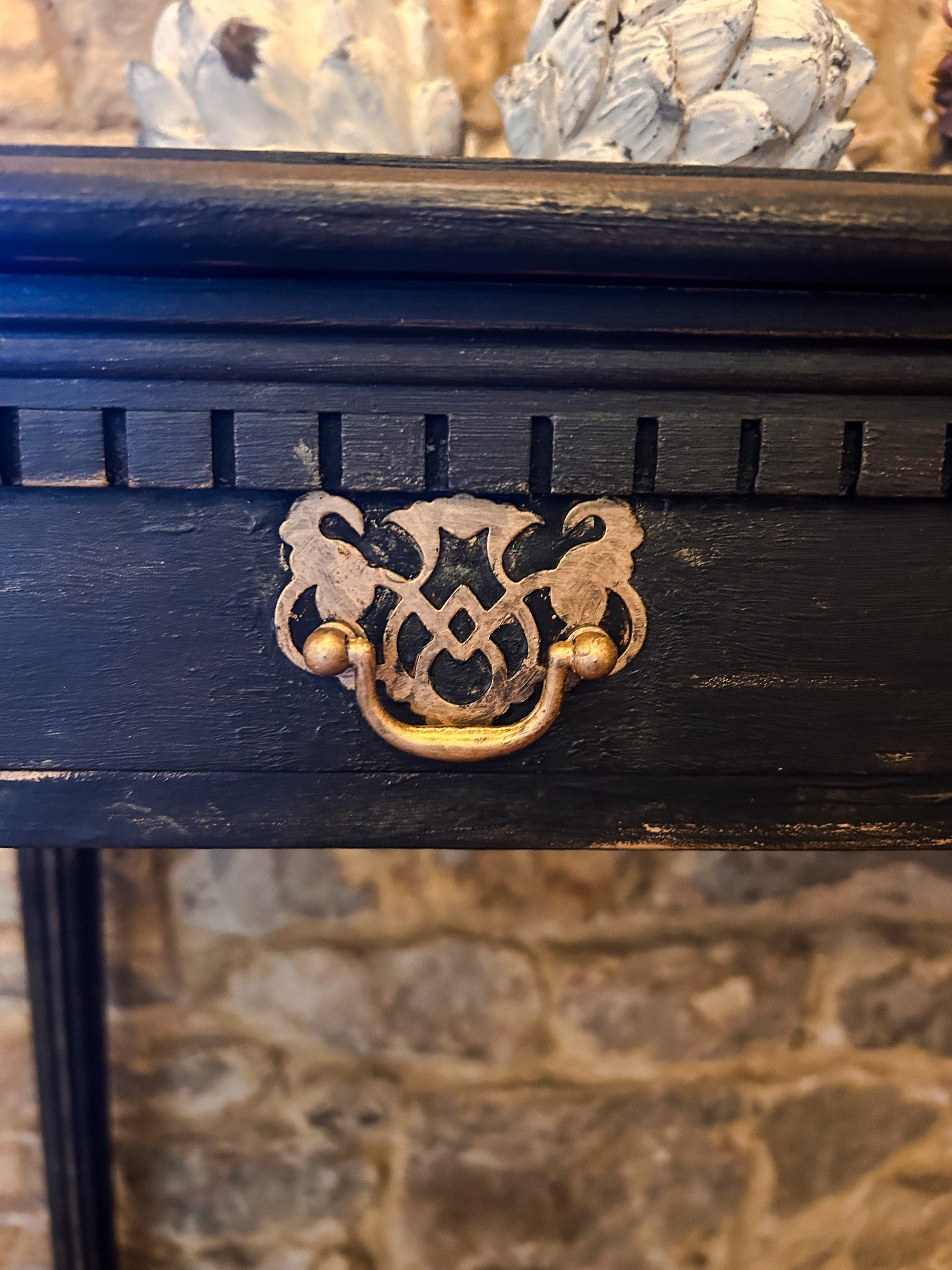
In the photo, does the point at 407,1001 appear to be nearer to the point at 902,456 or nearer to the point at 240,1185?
the point at 240,1185

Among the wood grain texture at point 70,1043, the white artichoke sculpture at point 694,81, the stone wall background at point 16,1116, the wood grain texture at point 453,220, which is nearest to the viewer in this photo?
the wood grain texture at point 453,220

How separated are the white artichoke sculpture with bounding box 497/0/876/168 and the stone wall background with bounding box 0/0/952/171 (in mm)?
335

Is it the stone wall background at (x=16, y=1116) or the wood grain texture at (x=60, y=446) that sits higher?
the wood grain texture at (x=60, y=446)

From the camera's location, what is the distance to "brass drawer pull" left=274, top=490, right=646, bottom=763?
14.6 inches

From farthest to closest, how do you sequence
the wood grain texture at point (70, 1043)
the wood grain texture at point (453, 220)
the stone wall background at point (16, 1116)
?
the stone wall background at point (16, 1116), the wood grain texture at point (70, 1043), the wood grain texture at point (453, 220)

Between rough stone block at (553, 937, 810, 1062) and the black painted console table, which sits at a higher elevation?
the black painted console table

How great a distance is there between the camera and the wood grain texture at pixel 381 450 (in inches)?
14.0

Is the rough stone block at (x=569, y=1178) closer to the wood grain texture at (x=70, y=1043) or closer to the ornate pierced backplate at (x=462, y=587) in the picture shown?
the wood grain texture at (x=70, y=1043)

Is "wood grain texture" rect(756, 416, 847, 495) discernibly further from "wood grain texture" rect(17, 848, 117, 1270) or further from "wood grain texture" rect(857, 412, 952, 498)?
"wood grain texture" rect(17, 848, 117, 1270)

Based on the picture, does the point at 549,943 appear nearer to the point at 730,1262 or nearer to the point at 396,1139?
the point at 396,1139

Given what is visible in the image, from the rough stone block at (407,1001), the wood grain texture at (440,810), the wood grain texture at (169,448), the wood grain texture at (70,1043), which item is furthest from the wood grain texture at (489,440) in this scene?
the rough stone block at (407,1001)

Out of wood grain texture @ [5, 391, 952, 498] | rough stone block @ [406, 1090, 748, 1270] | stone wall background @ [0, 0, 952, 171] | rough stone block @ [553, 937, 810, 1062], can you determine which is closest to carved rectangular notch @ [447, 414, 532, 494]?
wood grain texture @ [5, 391, 952, 498]

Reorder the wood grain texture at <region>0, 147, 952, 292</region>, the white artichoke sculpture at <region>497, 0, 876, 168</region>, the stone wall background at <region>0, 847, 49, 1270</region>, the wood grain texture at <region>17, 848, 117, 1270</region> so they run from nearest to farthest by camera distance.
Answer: the wood grain texture at <region>0, 147, 952, 292</region>
the white artichoke sculpture at <region>497, 0, 876, 168</region>
the wood grain texture at <region>17, 848, 117, 1270</region>
the stone wall background at <region>0, 847, 49, 1270</region>

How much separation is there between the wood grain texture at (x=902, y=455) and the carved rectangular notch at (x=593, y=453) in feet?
0.37
